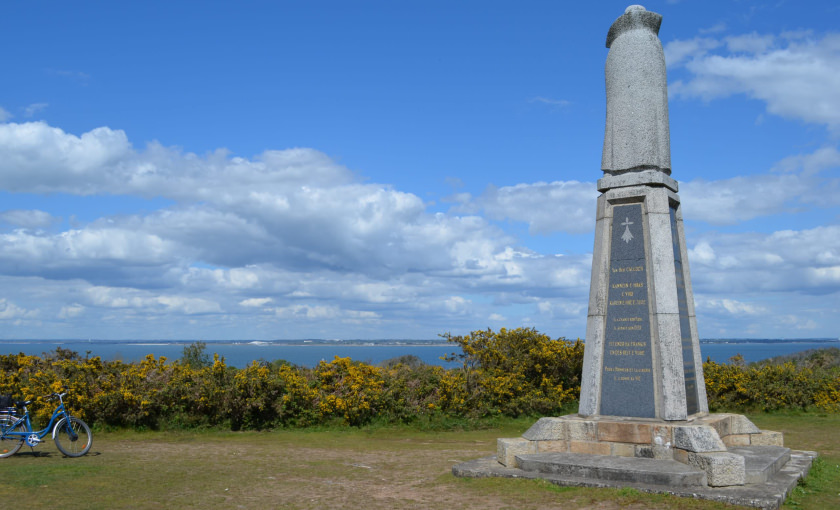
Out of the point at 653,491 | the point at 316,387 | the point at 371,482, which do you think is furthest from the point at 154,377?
the point at 653,491

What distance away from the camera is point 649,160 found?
9812 millimetres

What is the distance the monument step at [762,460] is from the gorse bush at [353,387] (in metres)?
6.18

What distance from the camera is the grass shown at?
7750mm

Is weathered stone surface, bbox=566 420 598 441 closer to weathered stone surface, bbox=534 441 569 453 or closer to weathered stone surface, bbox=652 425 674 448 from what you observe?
weathered stone surface, bbox=534 441 569 453

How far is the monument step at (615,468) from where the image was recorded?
7.86 metres

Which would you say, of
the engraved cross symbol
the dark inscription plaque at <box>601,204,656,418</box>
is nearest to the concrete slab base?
the dark inscription plaque at <box>601,204,656,418</box>

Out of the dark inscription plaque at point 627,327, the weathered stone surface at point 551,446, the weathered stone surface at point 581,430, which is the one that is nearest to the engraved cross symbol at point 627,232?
the dark inscription plaque at point 627,327

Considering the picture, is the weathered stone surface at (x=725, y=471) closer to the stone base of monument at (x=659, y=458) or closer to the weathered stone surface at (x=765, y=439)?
the stone base of monument at (x=659, y=458)

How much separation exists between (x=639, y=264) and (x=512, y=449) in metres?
3.10

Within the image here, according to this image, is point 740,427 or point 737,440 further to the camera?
point 740,427

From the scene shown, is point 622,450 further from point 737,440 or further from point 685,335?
point 737,440

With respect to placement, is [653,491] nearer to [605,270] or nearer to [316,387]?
[605,270]

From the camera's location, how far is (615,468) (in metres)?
8.19

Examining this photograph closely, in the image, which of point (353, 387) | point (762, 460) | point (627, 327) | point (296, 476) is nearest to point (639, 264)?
point (627, 327)
